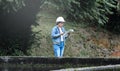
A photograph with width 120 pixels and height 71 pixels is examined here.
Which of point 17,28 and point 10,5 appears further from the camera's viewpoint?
point 17,28

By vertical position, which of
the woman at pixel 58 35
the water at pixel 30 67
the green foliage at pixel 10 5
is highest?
the green foliage at pixel 10 5

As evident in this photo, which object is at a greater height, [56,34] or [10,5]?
[10,5]

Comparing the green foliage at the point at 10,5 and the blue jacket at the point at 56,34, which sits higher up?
the green foliage at the point at 10,5

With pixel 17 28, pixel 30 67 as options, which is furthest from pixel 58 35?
pixel 30 67

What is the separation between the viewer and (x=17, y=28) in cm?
1405

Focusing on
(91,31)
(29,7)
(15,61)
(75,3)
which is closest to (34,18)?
(29,7)

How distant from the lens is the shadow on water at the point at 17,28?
44.7 feet

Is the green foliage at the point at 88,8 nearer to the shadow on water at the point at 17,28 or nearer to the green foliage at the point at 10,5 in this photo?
the shadow on water at the point at 17,28

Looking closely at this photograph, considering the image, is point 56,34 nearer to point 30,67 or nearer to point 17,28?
point 17,28

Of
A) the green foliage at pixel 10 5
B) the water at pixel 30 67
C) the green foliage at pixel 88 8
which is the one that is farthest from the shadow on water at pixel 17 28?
the water at pixel 30 67

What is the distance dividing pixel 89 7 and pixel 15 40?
13.5 feet

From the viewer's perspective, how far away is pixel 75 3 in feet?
56.7

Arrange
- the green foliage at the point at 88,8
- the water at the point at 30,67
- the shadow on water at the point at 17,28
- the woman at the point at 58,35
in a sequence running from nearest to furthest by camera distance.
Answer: the water at the point at 30,67
the shadow on water at the point at 17,28
the woman at the point at 58,35
the green foliage at the point at 88,8

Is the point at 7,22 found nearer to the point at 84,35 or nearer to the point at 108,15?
the point at 84,35
